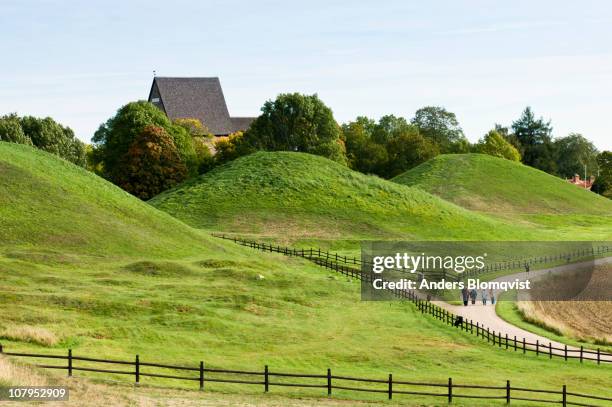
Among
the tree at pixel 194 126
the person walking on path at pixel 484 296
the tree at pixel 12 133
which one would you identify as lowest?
the person walking on path at pixel 484 296

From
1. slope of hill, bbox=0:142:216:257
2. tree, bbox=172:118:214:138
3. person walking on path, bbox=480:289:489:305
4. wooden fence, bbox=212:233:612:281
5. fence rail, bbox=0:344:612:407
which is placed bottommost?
fence rail, bbox=0:344:612:407

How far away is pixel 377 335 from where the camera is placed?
5434 centimetres

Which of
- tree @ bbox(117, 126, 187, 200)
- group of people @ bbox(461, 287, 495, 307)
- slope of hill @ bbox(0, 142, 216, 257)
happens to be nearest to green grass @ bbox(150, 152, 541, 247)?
tree @ bbox(117, 126, 187, 200)

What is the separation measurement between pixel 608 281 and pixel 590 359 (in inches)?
1346

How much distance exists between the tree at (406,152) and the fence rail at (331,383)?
13306 centimetres

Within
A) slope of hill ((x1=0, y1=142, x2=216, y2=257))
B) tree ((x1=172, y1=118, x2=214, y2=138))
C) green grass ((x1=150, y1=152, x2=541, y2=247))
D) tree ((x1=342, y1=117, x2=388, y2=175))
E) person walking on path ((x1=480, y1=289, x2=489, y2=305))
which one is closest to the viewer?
person walking on path ((x1=480, y1=289, x2=489, y2=305))

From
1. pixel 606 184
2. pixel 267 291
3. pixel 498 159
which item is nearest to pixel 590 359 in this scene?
pixel 267 291

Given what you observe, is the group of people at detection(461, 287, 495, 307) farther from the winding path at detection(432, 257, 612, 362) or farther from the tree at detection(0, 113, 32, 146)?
the tree at detection(0, 113, 32, 146)

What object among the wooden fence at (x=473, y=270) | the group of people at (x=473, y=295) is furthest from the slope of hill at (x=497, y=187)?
the group of people at (x=473, y=295)

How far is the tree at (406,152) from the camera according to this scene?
17462 cm

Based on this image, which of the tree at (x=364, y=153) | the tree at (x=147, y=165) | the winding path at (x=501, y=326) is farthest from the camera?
the tree at (x=364, y=153)

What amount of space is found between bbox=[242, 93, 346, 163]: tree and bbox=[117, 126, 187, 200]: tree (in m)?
20.3

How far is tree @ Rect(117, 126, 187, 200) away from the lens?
134 meters

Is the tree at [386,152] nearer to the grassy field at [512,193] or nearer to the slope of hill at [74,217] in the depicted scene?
the grassy field at [512,193]
